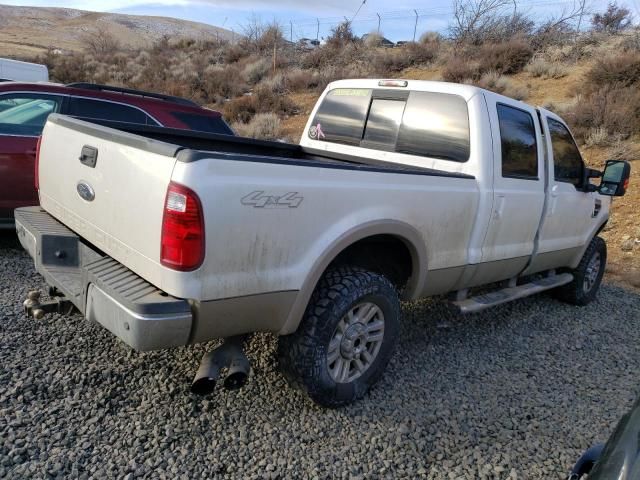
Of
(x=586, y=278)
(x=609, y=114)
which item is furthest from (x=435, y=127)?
(x=609, y=114)

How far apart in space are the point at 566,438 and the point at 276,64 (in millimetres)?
26931

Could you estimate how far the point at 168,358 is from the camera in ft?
11.4

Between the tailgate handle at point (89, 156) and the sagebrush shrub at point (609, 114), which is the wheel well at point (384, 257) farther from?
the sagebrush shrub at point (609, 114)

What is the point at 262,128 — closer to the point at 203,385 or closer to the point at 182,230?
the point at 203,385

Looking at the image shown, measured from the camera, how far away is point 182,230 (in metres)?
2.29

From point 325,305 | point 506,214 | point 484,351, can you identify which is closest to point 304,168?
point 325,305

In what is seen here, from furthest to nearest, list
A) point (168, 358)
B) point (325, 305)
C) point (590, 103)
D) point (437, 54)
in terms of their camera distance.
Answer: point (437, 54) → point (590, 103) → point (168, 358) → point (325, 305)

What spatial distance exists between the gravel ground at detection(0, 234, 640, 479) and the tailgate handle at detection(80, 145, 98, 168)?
1285 millimetres

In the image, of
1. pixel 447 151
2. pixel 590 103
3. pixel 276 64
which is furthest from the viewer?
pixel 276 64

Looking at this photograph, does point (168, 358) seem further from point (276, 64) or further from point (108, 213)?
point (276, 64)

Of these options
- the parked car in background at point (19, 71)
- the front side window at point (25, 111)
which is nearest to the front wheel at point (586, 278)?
the front side window at point (25, 111)

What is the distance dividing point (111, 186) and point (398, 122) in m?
2.44

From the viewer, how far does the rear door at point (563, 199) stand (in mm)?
4637

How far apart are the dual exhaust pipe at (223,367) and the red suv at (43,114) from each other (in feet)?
10.2
